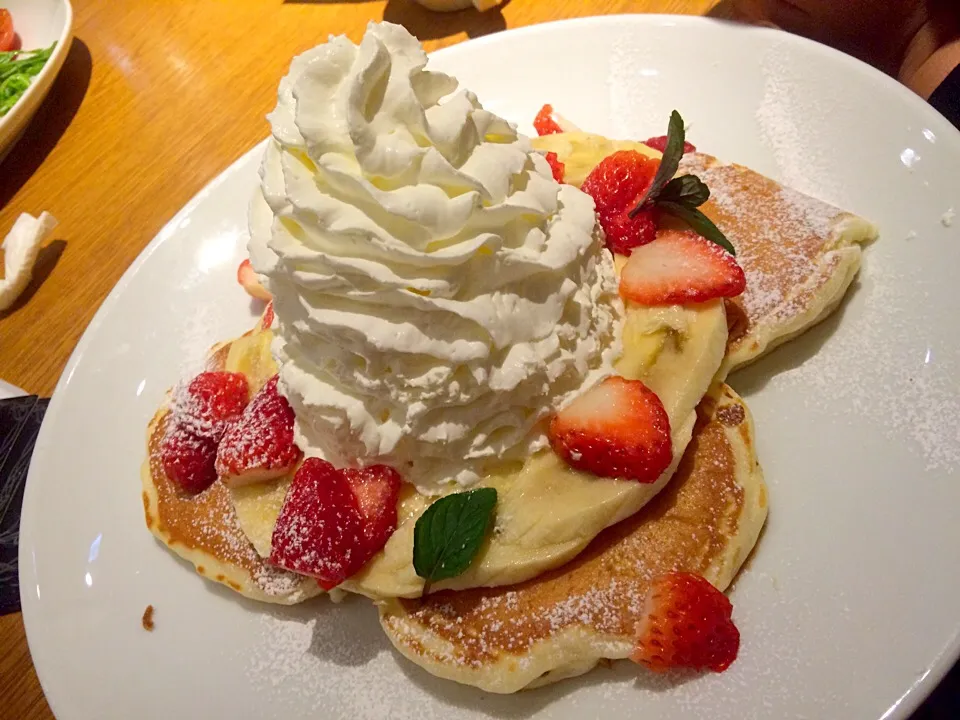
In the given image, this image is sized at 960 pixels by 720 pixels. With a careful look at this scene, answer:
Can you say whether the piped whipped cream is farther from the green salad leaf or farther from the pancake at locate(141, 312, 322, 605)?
the green salad leaf

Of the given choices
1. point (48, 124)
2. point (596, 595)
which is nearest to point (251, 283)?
point (596, 595)

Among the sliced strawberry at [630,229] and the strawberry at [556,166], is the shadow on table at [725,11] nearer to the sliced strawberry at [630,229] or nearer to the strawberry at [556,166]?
the strawberry at [556,166]

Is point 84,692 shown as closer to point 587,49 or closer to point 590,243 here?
point 590,243

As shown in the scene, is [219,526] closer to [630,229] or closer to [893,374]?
[630,229]

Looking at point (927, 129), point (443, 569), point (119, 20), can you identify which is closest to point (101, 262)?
point (119, 20)

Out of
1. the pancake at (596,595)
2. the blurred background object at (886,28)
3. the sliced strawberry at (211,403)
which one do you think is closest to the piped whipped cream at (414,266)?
the pancake at (596,595)

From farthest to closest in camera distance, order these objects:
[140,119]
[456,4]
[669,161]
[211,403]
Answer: [140,119] < [456,4] < [211,403] < [669,161]
